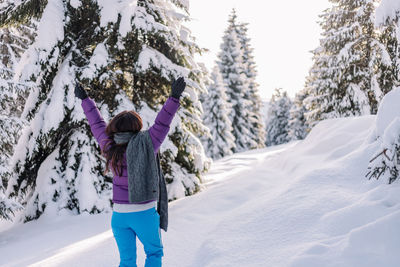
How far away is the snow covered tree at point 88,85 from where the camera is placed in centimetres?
675

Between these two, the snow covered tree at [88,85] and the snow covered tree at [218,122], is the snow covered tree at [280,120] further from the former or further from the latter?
the snow covered tree at [88,85]

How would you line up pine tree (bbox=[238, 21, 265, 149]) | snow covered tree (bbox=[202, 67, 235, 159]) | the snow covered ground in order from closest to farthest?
the snow covered ground
snow covered tree (bbox=[202, 67, 235, 159])
pine tree (bbox=[238, 21, 265, 149])

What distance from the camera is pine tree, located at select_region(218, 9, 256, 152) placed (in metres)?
28.5

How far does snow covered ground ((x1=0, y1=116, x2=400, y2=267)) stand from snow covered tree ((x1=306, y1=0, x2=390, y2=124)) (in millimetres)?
8633

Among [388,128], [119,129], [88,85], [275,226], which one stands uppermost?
[88,85]

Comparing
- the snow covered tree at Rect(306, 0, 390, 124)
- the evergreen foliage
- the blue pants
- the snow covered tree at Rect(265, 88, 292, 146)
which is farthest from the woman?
the snow covered tree at Rect(265, 88, 292, 146)

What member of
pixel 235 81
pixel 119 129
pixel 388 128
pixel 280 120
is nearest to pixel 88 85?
pixel 119 129

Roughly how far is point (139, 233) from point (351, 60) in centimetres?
1464

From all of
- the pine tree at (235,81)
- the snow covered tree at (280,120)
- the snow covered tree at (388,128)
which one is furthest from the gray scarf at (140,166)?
the snow covered tree at (280,120)

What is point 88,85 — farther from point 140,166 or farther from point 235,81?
point 235,81

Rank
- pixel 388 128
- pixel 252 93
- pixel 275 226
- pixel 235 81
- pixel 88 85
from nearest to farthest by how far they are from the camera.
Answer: pixel 388 128 → pixel 275 226 → pixel 88 85 → pixel 235 81 → pixel 252 93

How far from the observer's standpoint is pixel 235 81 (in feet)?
94.7

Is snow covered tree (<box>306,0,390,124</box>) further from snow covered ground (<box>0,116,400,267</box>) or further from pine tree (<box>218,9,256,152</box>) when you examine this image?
pine tree (<box>218,9,256,152</box>)

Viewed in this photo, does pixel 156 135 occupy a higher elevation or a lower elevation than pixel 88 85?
lower
